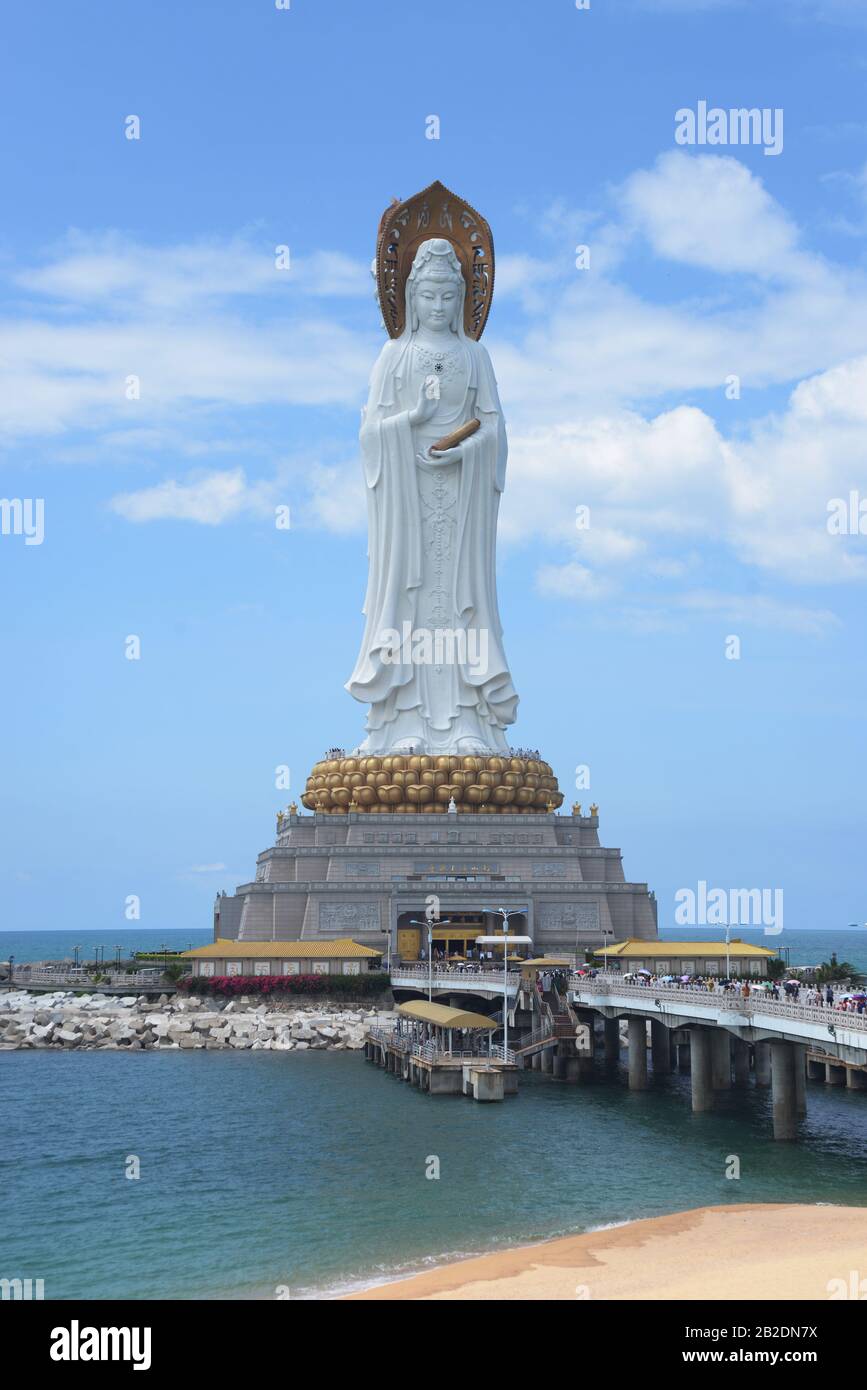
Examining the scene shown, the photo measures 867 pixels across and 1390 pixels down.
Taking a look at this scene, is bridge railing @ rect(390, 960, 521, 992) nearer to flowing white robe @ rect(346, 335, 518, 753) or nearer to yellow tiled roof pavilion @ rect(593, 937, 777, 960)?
yellow tiled roof pavilion @ rect(593, 937, 777, 960)

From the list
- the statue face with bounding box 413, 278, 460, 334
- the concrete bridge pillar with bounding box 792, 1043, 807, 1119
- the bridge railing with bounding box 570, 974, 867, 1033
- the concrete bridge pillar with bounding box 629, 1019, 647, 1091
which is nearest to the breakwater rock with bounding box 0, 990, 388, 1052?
the bridge railing with bounding box 570, 974, 867, 1033

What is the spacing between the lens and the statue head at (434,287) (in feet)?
172

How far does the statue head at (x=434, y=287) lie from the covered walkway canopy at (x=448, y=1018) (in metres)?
25.4

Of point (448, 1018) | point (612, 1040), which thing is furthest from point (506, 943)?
point (448, 1018)

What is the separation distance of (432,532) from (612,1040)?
2000 cm

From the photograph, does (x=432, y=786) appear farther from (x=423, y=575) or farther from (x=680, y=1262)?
(x=680, y=1262)

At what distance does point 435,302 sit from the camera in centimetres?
5266

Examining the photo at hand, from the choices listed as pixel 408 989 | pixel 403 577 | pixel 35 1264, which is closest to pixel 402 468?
pixel 403 577

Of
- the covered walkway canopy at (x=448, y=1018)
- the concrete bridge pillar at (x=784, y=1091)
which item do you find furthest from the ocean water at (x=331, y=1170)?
the covered walkway canopy at (x=448, y=1018)

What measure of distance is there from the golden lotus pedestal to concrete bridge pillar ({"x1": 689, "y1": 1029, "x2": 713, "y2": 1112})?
→ 18246 mm

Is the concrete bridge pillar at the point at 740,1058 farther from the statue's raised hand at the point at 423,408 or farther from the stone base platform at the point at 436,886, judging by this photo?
the statue's raised hand at the point at 423,408

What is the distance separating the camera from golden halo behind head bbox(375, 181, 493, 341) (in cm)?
5262

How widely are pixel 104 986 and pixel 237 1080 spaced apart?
16.4 metres
